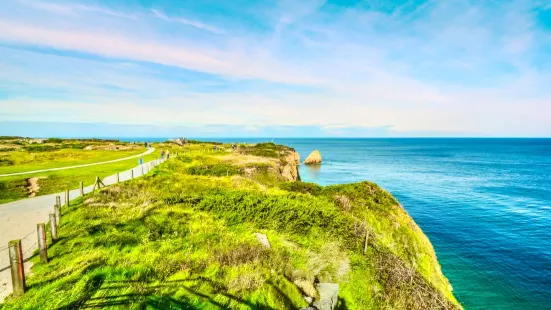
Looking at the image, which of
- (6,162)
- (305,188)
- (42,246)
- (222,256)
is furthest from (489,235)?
(6,162)

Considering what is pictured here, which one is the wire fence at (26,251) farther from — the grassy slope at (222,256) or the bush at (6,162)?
the bush at (6,162)

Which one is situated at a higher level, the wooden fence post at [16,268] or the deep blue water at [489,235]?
the wooden fence post at [16,268]

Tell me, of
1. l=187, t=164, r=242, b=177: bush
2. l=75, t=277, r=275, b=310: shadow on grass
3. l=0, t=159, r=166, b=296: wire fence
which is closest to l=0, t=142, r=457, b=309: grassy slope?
l=75, t=277, r=275, b=310: shadow on grass

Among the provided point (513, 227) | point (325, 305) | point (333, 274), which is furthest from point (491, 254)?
point (325, 305)

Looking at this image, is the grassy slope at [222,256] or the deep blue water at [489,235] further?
the deep blue water at [489,235]

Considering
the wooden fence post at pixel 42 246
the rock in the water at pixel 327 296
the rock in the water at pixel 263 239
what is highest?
the wooden fence post at pixel 42 246

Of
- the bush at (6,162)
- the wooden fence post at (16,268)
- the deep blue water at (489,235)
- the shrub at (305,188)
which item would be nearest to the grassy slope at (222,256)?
the wooden fence post at (16,268)

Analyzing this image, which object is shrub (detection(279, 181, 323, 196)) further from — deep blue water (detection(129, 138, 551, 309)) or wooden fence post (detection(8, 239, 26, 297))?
wooden fence post (detection(8, 239, 26, 297))

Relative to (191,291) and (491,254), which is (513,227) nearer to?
(491,254)
